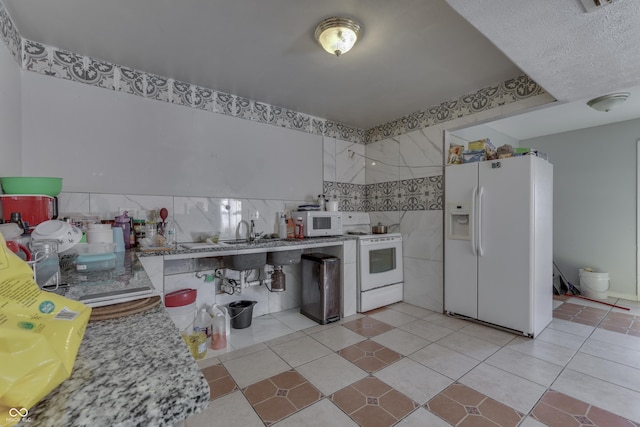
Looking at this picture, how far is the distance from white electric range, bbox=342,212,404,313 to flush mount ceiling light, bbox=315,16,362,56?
1887mm

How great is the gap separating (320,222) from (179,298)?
1553mm

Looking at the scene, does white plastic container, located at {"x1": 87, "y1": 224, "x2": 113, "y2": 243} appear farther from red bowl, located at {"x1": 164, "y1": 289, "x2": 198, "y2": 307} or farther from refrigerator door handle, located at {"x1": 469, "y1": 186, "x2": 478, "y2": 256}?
refrigerator door handle, located at {"x1": 469, "y1": 186, "x2": 478, "y2": 256}

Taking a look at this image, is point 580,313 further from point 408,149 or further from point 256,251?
point 256,251

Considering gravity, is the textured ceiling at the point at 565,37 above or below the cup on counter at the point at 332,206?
above

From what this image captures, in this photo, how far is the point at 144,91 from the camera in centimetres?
241

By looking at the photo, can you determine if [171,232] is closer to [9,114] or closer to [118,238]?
[118,238]

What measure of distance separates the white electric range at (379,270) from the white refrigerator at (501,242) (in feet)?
2.00

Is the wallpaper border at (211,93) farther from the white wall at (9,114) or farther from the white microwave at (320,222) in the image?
the white microwave at (320,222)

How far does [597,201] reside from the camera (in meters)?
3.75

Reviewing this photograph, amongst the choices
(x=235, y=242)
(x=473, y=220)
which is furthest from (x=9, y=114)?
(x=473, y=220)

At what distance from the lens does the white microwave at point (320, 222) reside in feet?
9.83

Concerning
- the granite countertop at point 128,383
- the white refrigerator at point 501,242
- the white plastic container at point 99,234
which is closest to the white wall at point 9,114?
the white plastic container at point 99,234

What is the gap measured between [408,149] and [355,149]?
2.60ft

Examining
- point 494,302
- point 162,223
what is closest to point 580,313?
point 494,302
